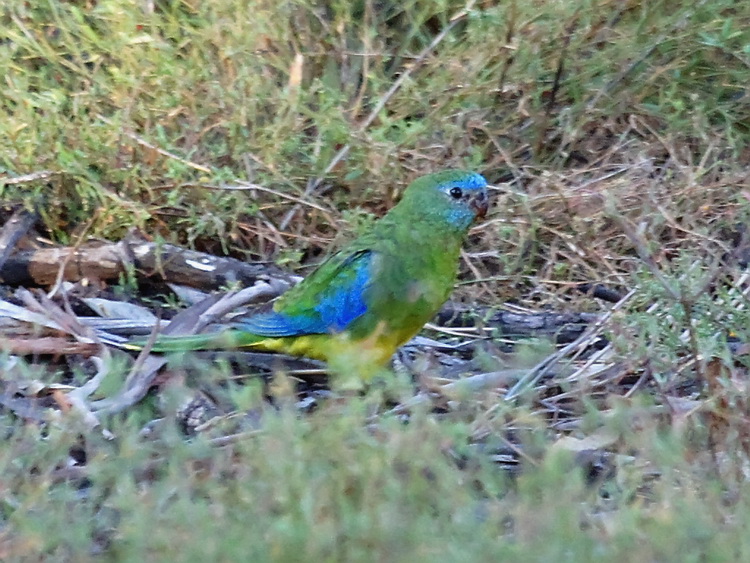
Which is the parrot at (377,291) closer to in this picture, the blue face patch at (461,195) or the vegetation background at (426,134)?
the blue face patch at (461,195)

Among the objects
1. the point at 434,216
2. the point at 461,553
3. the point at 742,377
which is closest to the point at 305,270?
the point at 434,216

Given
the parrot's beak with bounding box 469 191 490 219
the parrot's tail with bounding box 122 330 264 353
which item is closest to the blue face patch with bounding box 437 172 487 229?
the parrot's beak with bounding box 469 191 490 219

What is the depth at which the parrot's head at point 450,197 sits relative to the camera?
3.21 metres

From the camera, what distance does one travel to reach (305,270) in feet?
12.3

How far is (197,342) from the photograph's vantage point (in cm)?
301

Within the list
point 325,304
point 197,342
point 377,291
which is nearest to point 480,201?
point 377,291

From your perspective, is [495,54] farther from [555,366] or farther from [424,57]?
[555,366]

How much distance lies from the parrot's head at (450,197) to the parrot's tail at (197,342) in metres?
0.65

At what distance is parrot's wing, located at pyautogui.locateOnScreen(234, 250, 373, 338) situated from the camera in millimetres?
3082

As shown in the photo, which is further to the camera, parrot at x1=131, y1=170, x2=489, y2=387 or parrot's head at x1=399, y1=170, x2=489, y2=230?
parrot's head at x1=399, y1=170, x2=489, y2=230

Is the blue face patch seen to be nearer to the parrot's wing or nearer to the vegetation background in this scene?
the parrot's wing

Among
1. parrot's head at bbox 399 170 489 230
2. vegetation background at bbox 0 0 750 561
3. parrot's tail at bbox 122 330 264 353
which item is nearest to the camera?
parrot's tail at bbox 122 330 264 353

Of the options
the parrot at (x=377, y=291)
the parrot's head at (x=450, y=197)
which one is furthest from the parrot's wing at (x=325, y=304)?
the parrot's head at (x=450, y=197)

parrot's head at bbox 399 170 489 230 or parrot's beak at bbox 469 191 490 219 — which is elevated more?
parrot's head at bbox 399 170 489 230
